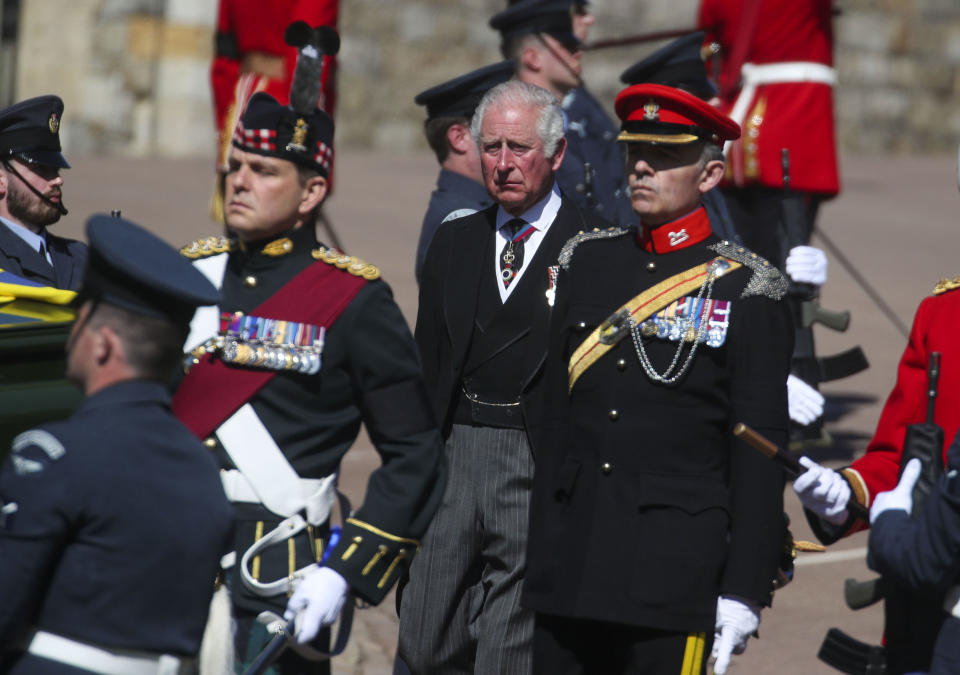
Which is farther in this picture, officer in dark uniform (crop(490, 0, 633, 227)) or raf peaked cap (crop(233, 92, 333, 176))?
officer in dark uniform (crop(490, 0, 633, 227))

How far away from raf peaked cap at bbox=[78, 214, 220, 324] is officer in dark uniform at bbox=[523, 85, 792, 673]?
130 centimetres

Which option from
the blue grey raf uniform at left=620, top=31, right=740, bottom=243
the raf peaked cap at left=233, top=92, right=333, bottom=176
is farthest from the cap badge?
the blue grey raf uniform at left=620, top=31, right=740, bottom=243

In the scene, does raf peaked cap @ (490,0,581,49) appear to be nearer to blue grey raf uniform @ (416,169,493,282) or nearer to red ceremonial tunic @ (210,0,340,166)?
red ceremonial tunic @ (210,0,340,166)

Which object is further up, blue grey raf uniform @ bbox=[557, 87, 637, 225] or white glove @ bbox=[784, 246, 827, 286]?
blue grey raf uniform @ bbox=[557, 87, 637, 225]

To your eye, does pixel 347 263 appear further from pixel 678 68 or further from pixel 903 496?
pixel 678 68

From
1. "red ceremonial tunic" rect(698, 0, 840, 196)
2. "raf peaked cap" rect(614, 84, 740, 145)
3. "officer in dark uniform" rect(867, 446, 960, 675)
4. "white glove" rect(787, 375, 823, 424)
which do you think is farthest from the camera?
"red ceremonial tunic" rect(698, 0, 840, 196)

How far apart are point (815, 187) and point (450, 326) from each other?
374 cm

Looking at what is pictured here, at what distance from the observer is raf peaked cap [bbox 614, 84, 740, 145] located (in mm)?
4117

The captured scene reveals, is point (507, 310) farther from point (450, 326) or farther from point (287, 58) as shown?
point (287, 58)

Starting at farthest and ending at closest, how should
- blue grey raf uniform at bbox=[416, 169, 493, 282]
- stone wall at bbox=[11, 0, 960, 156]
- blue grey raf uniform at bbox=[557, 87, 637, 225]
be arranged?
stone wall at bbox=[11, 0, 960, 156], blue grey raf uniform at bbox=[557, 87, 637, 225], blue grey raf uniform at bbox=[416, 169, 493, 282]

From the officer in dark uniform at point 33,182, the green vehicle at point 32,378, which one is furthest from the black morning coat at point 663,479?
the officer in dark uniform at point 33,182

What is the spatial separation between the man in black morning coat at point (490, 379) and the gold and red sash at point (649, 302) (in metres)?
0.38

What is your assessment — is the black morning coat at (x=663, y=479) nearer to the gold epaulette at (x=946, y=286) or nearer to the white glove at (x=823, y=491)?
the white glove at (x=823, y=491)

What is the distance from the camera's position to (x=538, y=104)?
4.78 metres
